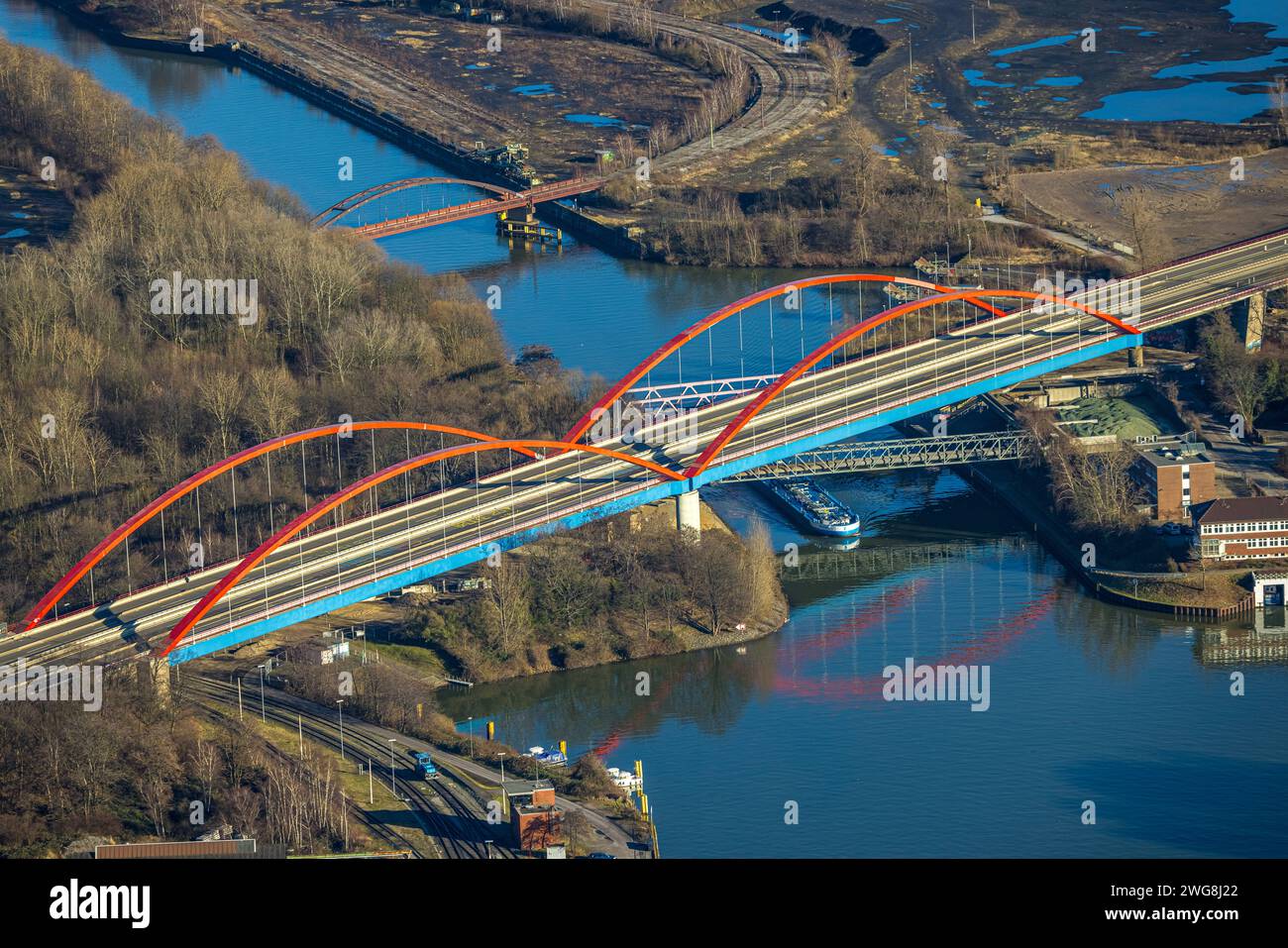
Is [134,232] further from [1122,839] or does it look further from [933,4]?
[933,4]

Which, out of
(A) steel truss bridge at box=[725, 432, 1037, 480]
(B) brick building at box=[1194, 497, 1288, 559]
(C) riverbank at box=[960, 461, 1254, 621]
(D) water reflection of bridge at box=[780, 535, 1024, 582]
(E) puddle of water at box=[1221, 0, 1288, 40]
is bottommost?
(C) riverbank at box=[960, 461, 1254, 621]

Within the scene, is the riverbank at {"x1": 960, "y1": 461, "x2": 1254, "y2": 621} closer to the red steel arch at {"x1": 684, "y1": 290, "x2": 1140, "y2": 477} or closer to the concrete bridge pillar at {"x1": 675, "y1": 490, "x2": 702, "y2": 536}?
the red steel arch at {"x1": 684, "y1": 290, "x2": 1140, "y2": 477}

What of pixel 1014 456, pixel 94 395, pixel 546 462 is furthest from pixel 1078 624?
pixel 94 395

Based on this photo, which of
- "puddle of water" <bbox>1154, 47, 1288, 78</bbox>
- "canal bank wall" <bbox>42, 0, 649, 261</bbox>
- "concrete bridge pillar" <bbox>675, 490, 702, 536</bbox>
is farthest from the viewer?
"puddle of water" <bbox>1154, 47, 1288, 78</bbox>

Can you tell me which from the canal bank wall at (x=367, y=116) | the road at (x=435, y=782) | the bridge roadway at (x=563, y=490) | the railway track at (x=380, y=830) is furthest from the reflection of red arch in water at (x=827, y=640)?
the canal bank wall at (x=367, y=116)

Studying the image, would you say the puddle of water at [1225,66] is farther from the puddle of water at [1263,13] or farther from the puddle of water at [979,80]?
the puddle of water at [979,80]

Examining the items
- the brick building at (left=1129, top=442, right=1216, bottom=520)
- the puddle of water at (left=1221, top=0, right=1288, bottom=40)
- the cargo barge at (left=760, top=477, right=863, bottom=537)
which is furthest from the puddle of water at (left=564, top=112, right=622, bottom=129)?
the brick building at (left=1129, top=442, right=1216, bottom=520)
